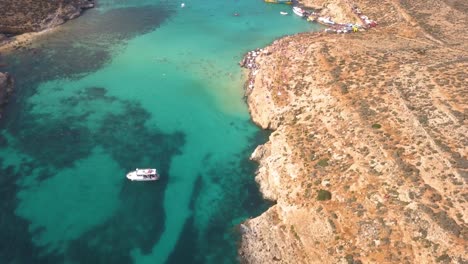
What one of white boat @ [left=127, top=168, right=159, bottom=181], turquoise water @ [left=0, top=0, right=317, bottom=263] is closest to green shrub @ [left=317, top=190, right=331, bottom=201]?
turquoise water @ [left=0, top=0, right=317, bottom=263]

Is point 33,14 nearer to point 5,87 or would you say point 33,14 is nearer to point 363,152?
point 5,87

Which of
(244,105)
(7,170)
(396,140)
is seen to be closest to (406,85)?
(396,140)

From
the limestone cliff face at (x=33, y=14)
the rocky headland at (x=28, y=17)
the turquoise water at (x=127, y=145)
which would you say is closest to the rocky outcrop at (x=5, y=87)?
the turquoise water at (x=127, y=145)

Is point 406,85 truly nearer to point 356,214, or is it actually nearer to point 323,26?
point 356,214

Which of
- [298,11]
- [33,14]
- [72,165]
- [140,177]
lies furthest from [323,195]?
[33,14]

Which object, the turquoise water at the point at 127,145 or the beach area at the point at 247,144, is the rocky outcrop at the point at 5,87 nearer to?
the turquoise water at the point at 127,145

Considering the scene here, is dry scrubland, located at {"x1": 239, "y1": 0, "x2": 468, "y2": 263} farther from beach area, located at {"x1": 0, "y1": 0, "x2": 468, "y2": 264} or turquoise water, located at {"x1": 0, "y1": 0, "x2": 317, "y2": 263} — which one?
turquoise water, located at {"x1": 0, "y1": 0, "x2": 317, "y2": 263}
